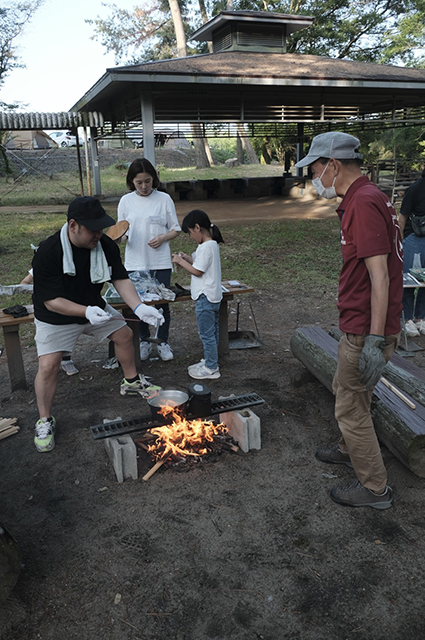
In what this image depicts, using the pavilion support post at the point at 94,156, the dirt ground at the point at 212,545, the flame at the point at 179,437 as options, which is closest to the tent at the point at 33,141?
the pavilion support post at the point at 94,156

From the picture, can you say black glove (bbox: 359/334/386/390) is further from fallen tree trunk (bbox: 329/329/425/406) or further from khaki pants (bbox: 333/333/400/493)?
fallen tree trunk (bbox: 329/329/425/406)

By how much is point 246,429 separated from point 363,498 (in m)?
0.94

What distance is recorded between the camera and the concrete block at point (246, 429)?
365 cm

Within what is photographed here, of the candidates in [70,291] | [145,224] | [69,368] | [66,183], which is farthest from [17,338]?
[66,183]

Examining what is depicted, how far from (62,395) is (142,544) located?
2256mm

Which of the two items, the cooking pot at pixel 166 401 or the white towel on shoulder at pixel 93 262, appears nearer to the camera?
the cooking pot at pixel 166 401

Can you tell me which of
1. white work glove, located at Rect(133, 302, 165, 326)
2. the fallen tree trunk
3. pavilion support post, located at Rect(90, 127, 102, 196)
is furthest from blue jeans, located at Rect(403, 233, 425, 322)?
pavilion support post, located at Rect(90, 127, 102, 196)

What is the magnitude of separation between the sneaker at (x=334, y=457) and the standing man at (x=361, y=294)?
44 centimetres

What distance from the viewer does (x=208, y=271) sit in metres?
4.61

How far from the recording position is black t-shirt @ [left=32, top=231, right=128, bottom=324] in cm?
373

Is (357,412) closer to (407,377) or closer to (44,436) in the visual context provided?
(407,377)

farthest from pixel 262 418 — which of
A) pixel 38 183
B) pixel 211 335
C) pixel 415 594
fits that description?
pixel 38 183

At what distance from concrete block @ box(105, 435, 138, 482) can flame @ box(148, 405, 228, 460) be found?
9.8 inches

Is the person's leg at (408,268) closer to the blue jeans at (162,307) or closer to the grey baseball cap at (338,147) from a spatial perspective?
the blue jeans at (162,307)
